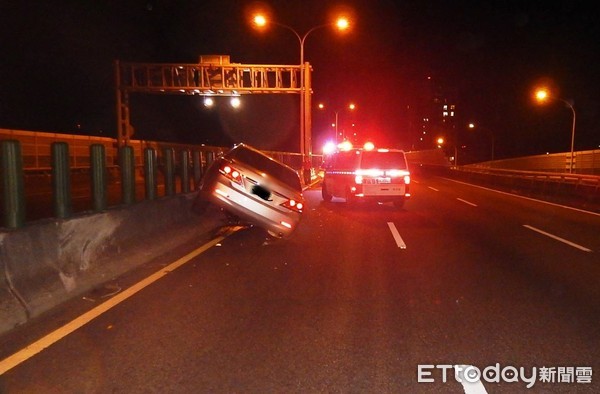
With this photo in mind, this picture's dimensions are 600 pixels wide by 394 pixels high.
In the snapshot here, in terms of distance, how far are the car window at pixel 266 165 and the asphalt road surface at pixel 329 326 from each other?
4.96 ft

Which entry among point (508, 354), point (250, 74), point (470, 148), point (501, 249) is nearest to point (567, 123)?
point (470, 148)

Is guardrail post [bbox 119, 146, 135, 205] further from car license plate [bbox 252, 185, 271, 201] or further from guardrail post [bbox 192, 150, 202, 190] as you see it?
guardrail post [bbox 192, 150, 202, 190]

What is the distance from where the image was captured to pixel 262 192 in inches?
426

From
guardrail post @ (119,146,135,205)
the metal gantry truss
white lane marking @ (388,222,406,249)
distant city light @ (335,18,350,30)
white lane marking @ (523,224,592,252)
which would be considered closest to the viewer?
guardrail post @ (119,146,135,205)

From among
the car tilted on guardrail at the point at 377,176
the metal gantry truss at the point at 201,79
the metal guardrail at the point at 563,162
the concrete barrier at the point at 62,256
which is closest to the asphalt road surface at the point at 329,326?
the concrete barrier at the point at 62,256

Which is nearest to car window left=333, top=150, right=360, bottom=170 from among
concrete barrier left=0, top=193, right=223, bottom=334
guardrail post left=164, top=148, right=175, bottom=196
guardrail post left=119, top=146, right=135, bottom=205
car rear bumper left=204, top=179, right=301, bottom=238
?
guardrail post left=164, top=148, right=175, bottom=196

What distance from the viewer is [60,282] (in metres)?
6.99

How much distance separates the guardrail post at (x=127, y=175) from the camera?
986 centimetres

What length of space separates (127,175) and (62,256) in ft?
9.84

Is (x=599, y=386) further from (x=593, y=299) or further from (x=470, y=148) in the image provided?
(x=470, y=148)

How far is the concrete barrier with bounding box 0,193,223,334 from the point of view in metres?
6.06

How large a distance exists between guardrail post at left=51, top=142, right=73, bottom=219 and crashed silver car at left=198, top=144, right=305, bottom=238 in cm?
351

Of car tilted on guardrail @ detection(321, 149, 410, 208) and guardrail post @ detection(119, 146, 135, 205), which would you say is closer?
guardrail post @ detection(119, 146, 135, 205)

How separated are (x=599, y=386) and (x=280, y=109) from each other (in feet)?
344
